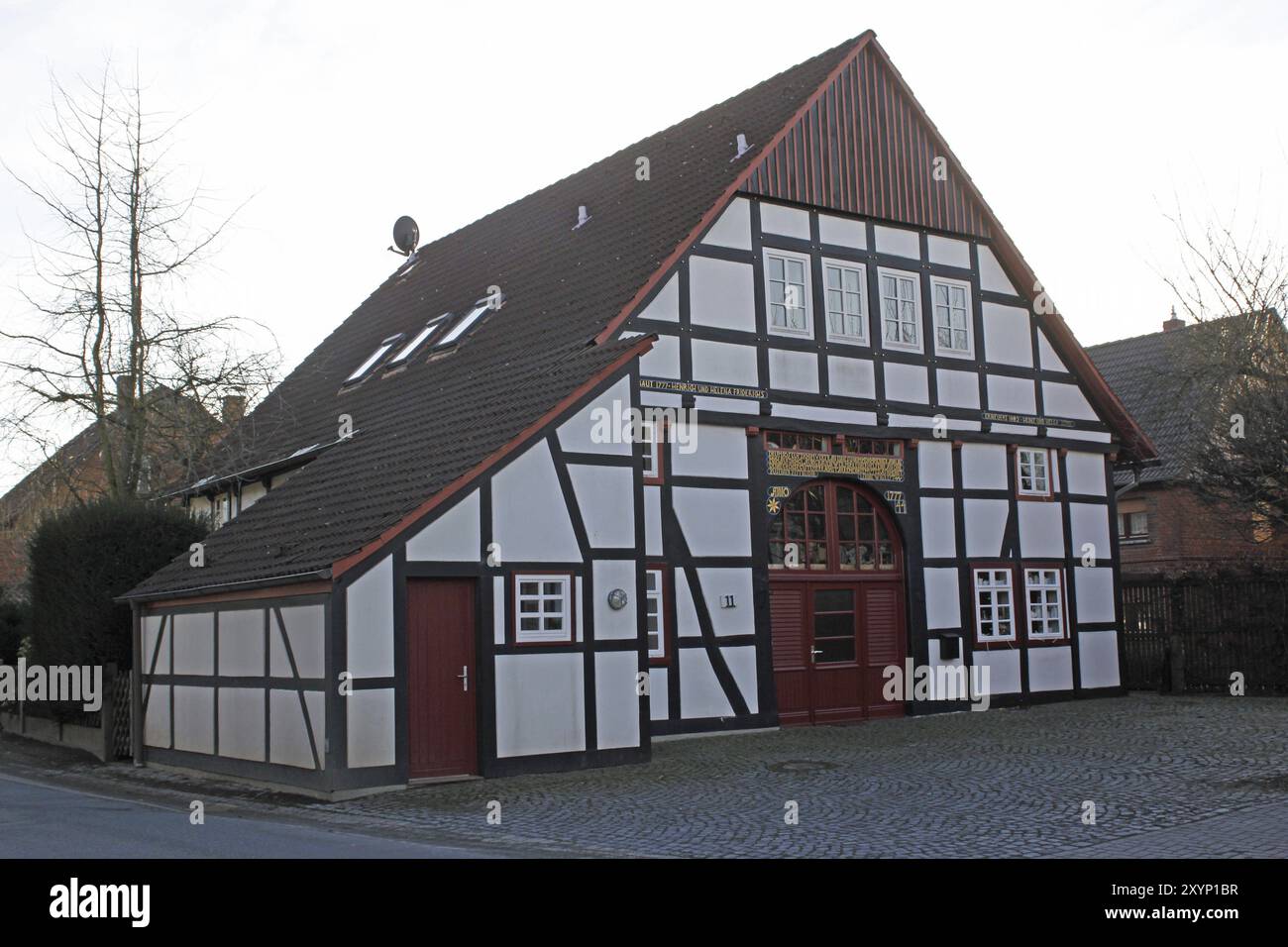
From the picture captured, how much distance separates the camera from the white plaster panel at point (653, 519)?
17.4 m

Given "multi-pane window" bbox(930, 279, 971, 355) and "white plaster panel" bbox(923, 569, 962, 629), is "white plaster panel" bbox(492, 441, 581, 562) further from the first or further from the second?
"multi-pane window" bbox(930, 279, 971, 355)

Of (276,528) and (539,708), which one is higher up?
(276,528)

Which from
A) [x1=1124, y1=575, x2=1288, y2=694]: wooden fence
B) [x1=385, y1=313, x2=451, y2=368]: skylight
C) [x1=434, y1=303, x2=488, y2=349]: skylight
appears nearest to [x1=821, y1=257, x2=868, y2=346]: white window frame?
[x1=434, y1=303, x2=488, y2=349]: skylight

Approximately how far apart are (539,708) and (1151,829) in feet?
21.7

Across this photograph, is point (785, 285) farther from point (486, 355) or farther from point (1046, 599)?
point (1046, 599)

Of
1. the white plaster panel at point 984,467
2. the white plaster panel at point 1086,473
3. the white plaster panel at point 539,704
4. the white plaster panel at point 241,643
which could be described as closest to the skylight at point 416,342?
the white plaster panel at point 241,643

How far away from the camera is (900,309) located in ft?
67.6

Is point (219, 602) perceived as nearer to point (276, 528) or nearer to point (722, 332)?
point (276, 528)

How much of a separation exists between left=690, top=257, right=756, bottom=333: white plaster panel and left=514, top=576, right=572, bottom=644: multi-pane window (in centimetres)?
485

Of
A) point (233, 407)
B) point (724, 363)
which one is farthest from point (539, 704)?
point (233, 407)

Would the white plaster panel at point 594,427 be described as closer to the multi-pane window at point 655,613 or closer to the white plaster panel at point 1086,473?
the multi-pane window at point 655,613

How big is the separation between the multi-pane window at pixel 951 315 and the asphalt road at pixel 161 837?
1309cm
